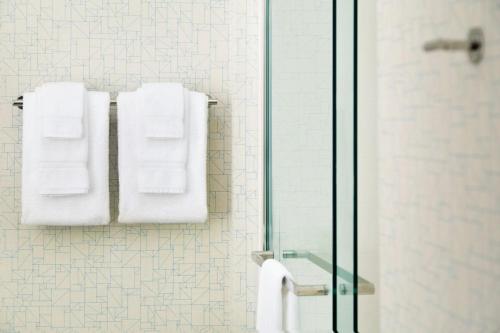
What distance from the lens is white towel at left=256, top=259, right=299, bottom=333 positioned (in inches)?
45.3

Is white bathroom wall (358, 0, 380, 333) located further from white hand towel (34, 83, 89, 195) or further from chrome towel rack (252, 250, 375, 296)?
white hand towel (34, 83, 89, 195)

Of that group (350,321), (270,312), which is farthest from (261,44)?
(350,321)

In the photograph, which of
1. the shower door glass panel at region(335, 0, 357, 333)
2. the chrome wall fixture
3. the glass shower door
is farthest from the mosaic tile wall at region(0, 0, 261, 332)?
the chrome wall fixture

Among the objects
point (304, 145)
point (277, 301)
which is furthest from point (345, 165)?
point (277, 301)

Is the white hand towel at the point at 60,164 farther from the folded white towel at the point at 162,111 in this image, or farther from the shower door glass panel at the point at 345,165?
the shower door glass panel at the point at 345,165

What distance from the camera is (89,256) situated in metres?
1.84

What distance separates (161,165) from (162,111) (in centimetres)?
16

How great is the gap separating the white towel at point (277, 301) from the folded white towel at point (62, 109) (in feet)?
2.39

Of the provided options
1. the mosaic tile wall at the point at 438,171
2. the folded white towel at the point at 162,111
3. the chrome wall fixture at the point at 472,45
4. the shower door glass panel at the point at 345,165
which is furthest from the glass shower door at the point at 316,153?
the folded white towel at the point at 162,111

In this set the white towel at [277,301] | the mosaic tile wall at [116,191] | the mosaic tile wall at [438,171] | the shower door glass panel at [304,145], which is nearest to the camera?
the mosaic tile wall at [438,171]

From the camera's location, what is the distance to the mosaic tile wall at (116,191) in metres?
1.83

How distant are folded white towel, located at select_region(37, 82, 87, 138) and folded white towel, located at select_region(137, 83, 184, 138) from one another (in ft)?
0.57

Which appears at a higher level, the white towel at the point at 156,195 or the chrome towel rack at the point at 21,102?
the chrome towel rack at the point at 21,102

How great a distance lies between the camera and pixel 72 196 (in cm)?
171
